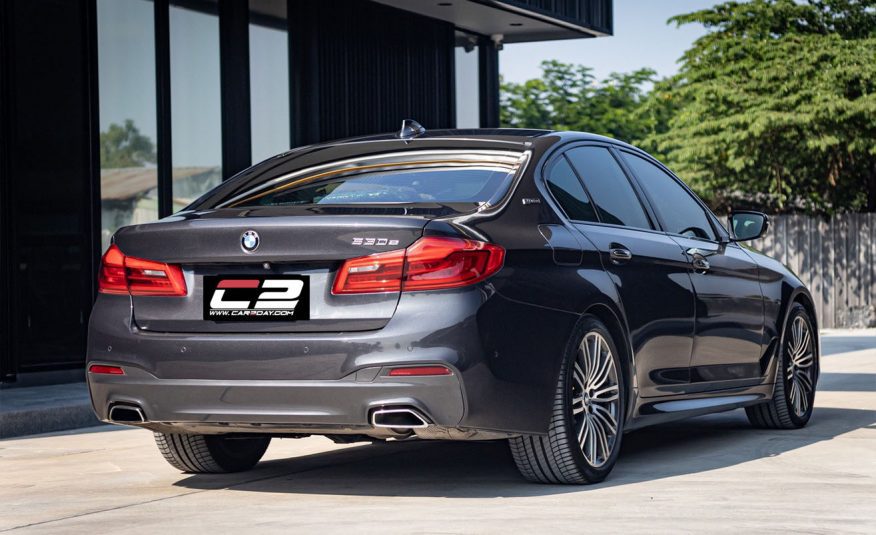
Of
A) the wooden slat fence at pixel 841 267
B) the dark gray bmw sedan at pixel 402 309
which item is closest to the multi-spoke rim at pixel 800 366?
the dark gray bmw sedan at pixel 402 309

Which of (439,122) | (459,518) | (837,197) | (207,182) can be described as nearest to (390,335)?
(459,518)

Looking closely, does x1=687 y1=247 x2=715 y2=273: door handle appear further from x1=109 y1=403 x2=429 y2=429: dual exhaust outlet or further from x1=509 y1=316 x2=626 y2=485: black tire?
x1=109 y1=403 x2=429 y2=429: dual exhaust outlet

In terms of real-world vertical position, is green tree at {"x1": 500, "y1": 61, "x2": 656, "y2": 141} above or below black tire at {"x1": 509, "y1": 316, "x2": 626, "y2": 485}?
above

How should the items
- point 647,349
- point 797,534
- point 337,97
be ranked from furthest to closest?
point 337,97 < point 647,349 < point 797,534

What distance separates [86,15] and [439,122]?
6110mm

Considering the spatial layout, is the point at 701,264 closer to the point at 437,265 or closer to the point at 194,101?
the point at 437,265

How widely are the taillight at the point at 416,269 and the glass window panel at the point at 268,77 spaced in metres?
9.64

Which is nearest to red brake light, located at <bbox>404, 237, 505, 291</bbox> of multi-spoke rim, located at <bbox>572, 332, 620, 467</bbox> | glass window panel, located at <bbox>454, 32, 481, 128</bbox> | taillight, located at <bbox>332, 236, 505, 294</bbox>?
taillight, located at <bbox>332, 236, 505, 294</bbox>

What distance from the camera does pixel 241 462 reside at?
23.9ft

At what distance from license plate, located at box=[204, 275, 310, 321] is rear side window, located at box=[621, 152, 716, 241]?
7.92ft

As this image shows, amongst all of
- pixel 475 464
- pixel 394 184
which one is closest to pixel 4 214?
pixel 475 464

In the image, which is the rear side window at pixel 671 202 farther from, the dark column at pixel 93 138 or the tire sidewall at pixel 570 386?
the dark column at pixel 93 138

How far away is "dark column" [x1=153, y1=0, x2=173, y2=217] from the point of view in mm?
13898

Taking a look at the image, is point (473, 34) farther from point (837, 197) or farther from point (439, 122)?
point (837, 197)
